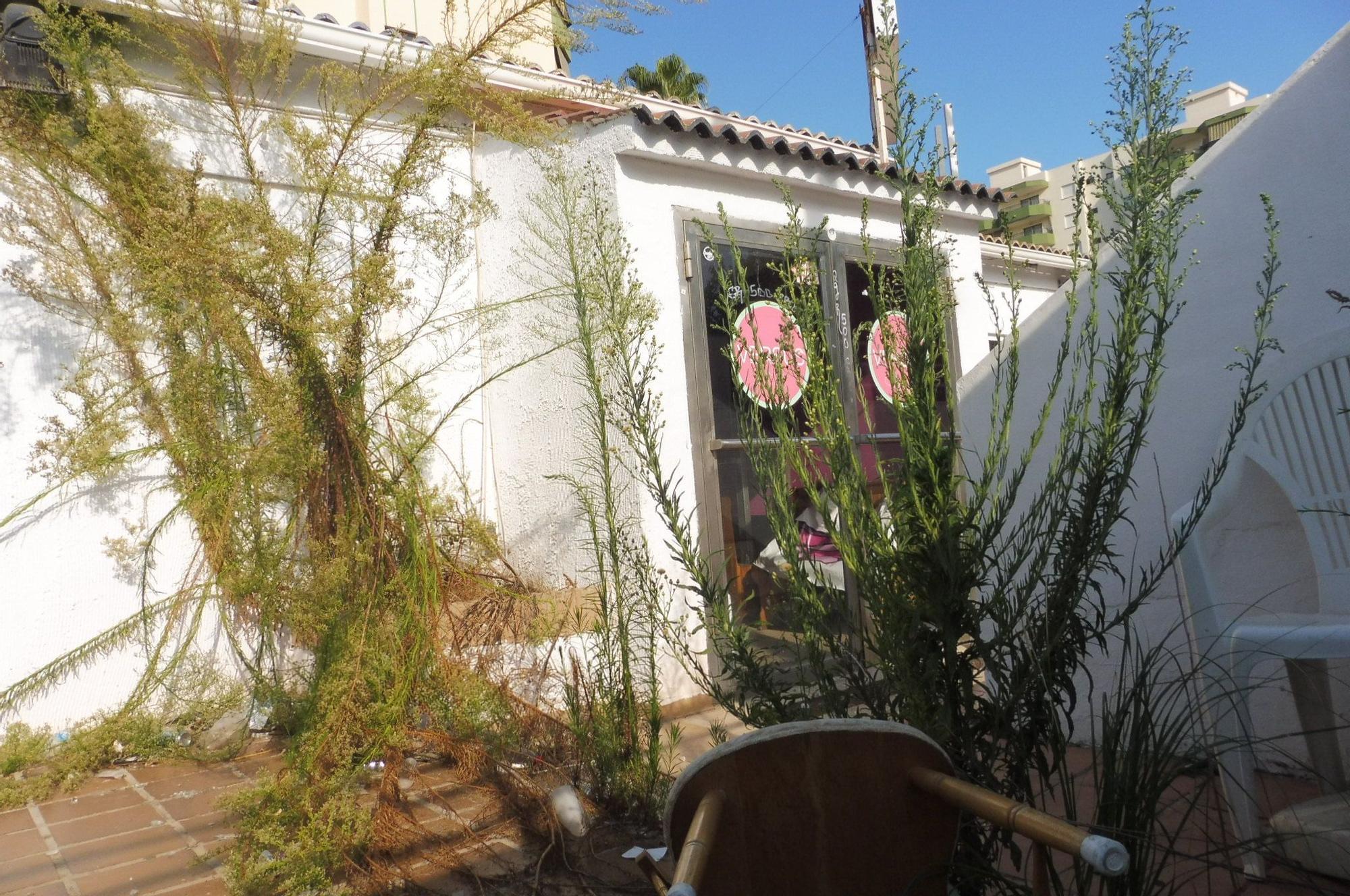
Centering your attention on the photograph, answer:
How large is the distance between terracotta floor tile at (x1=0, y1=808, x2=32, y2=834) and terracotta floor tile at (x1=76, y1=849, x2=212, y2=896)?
619mm

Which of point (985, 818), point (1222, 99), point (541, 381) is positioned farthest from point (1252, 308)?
point (1222, 99)

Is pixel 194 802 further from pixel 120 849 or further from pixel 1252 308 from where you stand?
pixel 1252 308

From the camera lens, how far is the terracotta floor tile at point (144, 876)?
2891mm

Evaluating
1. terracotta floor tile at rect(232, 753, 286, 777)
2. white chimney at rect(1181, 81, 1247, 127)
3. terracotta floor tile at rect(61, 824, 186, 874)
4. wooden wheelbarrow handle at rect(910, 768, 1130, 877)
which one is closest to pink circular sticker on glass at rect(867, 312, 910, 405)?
wooden wheelbarrow handle at rect(910, 768, 1130, 877)

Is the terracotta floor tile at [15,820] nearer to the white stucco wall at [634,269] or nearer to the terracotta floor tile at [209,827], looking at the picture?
the terracotta floor tile at [209,827]

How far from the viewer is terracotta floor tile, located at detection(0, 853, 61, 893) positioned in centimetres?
290

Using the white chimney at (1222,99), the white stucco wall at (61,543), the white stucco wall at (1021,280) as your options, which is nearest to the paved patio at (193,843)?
the white stucco wall at (61,543)

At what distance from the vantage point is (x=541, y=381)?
16.7 feet

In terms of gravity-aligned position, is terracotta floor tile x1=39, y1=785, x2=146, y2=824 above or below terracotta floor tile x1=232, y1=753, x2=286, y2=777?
below

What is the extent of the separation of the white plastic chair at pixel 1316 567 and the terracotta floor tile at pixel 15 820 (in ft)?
12.7

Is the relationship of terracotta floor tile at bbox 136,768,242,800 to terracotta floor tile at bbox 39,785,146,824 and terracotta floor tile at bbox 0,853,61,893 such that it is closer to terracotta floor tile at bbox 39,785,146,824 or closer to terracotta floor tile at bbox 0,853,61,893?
terracotta floor tile at bbox 39,785,146,824

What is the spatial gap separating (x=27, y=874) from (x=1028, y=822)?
317cm

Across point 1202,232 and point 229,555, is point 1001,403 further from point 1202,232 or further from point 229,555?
point 229,555

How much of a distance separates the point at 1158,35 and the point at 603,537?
3220 millimetres
